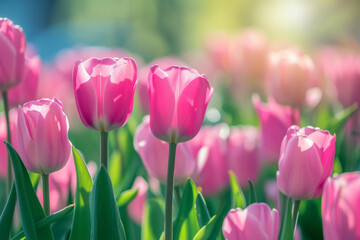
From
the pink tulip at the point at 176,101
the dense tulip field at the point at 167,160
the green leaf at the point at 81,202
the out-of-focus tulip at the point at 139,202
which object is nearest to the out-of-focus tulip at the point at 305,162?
the dense tulip field at the point at 167,160

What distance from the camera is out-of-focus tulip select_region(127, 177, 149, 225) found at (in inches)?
35.8

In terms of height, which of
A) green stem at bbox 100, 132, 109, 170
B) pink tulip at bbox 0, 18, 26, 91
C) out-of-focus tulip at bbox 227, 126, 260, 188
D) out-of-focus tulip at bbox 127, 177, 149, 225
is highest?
pink tulip at bbox 0, 18, 26, 91

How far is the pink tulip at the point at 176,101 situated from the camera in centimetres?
57

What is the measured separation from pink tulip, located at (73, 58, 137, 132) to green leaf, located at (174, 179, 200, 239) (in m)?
0.14

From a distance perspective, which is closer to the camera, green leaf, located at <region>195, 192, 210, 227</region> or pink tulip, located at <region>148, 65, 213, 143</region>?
pink tulip, located at <region>148, 65, 213, 143</region>

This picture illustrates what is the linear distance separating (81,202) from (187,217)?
0.14 meters

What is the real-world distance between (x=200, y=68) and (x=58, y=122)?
1732 millimetres

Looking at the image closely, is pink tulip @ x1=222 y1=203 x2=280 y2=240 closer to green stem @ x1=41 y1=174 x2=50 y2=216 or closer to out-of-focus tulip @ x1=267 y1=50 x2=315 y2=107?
green stem @ x1=41 y1=174 x2=50 y2=216

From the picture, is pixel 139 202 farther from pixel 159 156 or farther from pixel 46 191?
pixel 46 191

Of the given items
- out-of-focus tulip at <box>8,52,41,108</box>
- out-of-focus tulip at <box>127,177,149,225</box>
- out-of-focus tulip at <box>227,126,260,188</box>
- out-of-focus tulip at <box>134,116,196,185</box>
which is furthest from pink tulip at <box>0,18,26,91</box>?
out-of-focus tulip at <box>227,126,260,188</box>

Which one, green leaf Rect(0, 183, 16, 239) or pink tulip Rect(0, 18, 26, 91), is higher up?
pink tulip Rect(0, 18, 26, 91)

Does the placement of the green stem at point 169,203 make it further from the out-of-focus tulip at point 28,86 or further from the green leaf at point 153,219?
the out-of-focus tulip at point 28,86

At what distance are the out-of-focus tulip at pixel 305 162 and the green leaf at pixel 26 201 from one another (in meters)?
0.29

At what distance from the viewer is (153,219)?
0.80 m
